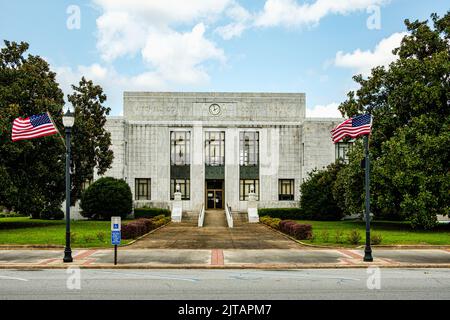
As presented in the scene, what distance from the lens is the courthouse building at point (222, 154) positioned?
55594mm

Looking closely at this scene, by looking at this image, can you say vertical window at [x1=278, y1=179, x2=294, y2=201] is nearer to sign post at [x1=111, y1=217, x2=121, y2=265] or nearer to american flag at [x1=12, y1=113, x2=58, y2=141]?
american flag at [x1=12, y1=113, x2=58, y2=141]

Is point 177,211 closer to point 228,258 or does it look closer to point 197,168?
point 197,168

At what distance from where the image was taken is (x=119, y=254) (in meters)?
20.5

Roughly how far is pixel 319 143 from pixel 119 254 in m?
38.1

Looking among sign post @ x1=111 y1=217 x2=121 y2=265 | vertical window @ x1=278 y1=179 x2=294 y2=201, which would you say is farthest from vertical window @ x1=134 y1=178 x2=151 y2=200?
sign post @ x1=111 y1=217 x2=121 y2=265

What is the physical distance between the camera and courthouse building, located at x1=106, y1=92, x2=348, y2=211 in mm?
55594

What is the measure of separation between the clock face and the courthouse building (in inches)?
0.9

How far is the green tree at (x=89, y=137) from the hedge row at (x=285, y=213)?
16.7 m

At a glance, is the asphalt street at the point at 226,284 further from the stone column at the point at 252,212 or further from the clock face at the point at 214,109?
the clock face at the point at 214,109

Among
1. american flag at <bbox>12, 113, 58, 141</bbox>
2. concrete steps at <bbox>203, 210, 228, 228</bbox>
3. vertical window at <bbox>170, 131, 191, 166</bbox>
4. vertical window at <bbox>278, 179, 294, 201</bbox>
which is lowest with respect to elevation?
concrete steps at <bbox>203, 210, 228, 228</bbox>

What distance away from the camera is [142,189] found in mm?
56000

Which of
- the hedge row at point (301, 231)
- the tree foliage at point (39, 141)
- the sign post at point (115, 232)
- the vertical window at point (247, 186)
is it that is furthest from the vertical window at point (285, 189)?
the sign post at point (115, 232)
